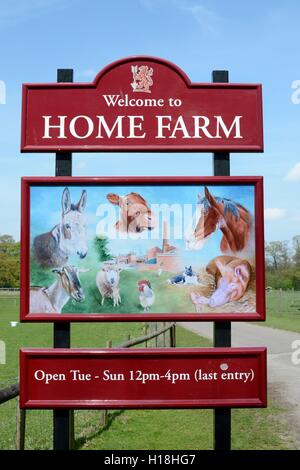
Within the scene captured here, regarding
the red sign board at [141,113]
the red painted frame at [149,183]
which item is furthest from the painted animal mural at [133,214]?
the red sign board at [141,113]

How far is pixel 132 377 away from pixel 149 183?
174 centimetres

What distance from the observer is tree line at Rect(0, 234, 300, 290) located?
5209 centimetres

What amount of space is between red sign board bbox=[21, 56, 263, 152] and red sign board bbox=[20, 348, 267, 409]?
6.08 feet

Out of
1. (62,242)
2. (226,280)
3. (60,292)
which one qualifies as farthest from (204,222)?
(60,292)

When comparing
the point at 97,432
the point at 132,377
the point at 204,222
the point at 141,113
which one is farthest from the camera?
the point at 97,432

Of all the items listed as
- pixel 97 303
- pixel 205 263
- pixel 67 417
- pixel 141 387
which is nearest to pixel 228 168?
pixel 205 263

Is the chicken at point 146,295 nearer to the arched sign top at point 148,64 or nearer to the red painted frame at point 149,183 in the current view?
the red painted frame at point 149,183

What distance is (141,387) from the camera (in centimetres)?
523

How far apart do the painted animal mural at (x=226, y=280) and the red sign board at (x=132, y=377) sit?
1.46 feet

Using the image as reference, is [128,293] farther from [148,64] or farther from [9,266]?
[9,266]

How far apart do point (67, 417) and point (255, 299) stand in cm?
202

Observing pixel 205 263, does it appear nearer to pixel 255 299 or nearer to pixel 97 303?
pixel 255 299

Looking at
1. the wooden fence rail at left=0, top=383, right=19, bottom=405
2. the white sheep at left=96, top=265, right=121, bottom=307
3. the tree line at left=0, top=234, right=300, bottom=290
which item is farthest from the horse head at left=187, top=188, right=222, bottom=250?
the tree line at left=0, top=234, right=300, bottom=290

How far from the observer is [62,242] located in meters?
5.31
